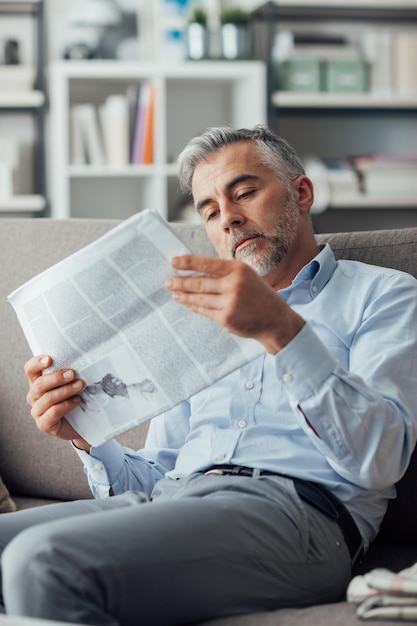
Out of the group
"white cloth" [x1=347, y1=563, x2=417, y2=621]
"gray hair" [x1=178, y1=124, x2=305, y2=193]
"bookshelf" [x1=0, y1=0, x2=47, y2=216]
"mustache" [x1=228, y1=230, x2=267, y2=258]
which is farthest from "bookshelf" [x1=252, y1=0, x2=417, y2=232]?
"white cloth" [x1=347, y1=563, x2=417, y2=621]

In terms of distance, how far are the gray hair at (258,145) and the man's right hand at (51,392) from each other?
0.49m

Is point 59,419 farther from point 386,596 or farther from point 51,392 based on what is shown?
point 386,596

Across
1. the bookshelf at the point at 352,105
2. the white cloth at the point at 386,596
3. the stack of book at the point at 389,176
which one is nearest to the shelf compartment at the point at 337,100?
the bookshelf at the point at 352,105

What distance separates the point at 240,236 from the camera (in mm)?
1569

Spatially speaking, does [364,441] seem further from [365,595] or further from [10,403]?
[10,403]

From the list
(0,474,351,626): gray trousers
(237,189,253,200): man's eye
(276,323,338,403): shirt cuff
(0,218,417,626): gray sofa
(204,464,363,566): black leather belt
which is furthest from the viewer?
(0,218,417,626): gray sofa

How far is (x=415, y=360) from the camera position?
4.31ft

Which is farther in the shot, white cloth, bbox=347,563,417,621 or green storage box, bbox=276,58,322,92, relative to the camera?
green storage box, bbox=276,58,322,92

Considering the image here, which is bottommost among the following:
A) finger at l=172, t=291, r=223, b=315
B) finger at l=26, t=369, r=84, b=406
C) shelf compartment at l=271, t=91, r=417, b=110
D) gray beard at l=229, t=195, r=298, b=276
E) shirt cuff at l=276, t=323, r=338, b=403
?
finger at l=26, t=369, r=84, b=406

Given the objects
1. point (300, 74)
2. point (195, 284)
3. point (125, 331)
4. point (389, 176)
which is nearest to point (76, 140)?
point (300, 74)

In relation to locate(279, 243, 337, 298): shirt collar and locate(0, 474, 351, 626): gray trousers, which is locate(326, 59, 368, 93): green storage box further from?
locate(0, 474, 351, 626): gray trousers

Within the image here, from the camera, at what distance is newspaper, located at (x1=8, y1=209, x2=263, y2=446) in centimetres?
121

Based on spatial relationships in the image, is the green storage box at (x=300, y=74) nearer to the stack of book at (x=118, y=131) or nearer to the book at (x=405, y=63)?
the book at (x=405, y=63)

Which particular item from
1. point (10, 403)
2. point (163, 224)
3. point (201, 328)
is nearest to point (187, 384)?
point (201, 328)
